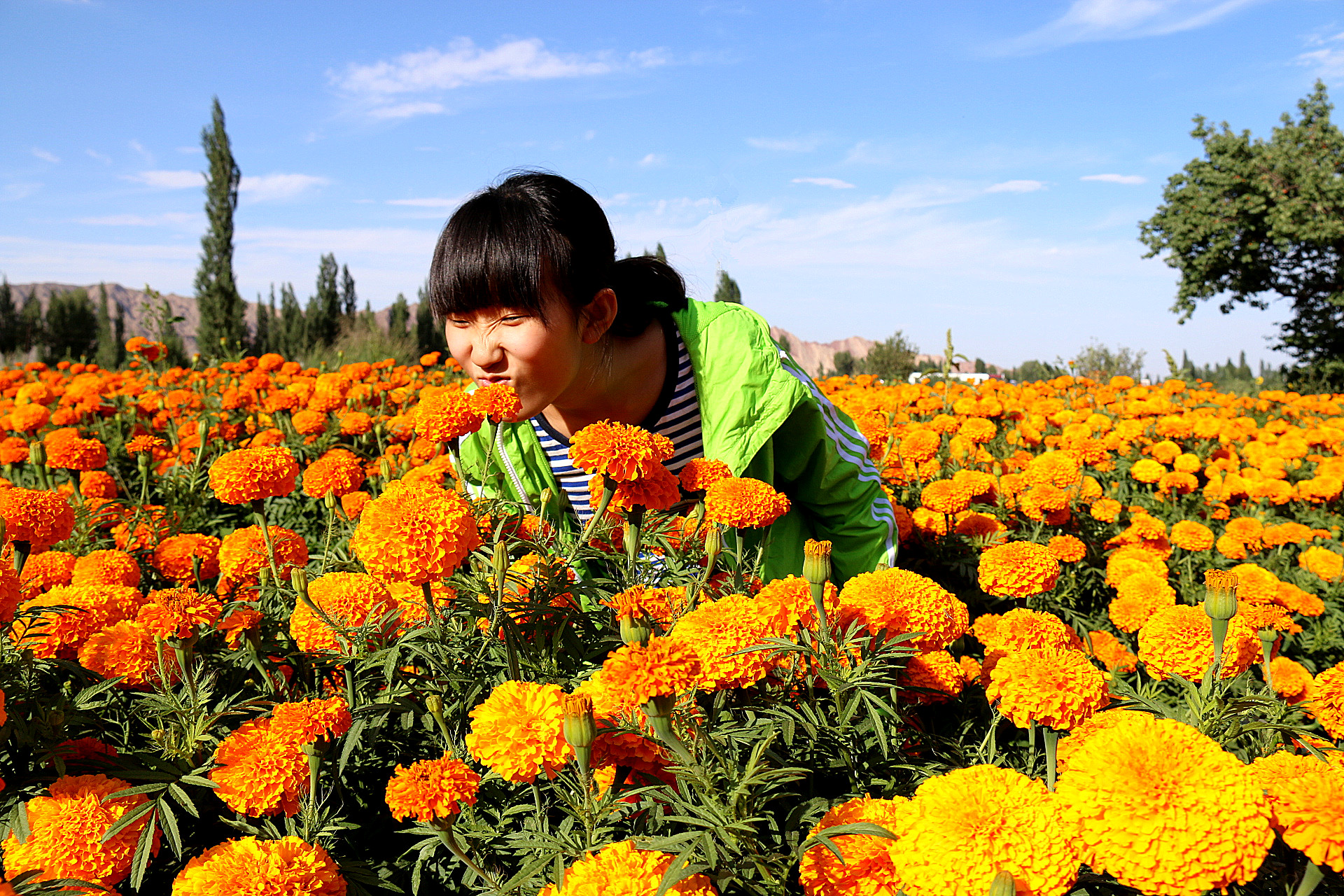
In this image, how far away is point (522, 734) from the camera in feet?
3.43

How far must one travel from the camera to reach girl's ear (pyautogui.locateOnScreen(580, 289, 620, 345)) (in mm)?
2146

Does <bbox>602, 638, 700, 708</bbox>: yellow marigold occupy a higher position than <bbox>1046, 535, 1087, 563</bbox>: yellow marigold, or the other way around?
<bbox>602, 638, 700, 708</bbox>: yellow marigold

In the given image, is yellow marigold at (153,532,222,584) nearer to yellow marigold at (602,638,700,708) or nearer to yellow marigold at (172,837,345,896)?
yellow marigold at (172,837,345,896)

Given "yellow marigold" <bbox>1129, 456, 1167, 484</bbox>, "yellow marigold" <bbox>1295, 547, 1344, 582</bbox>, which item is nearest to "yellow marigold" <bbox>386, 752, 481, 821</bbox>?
"yellow marigold" <bbox>1295, 547, 1344, 582</bbox>

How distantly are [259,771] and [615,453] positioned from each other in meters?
0.74

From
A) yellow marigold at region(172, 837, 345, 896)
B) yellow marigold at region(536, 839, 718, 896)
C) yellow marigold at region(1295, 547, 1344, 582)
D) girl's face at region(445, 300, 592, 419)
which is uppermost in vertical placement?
girl's face at region(445, 300, 592, 419)

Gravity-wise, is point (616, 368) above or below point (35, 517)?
above

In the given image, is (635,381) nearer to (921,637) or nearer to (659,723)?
(921,637)

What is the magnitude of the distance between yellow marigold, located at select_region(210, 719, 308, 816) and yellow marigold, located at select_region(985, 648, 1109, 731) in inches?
40.1

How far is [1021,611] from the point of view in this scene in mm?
1545

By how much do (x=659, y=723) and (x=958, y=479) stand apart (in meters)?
2.06

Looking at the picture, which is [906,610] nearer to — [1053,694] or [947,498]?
[1053,694]


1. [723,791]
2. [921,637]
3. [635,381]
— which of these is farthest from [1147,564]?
[723,791]

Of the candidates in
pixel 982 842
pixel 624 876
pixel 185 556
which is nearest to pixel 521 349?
pixel 185 556
